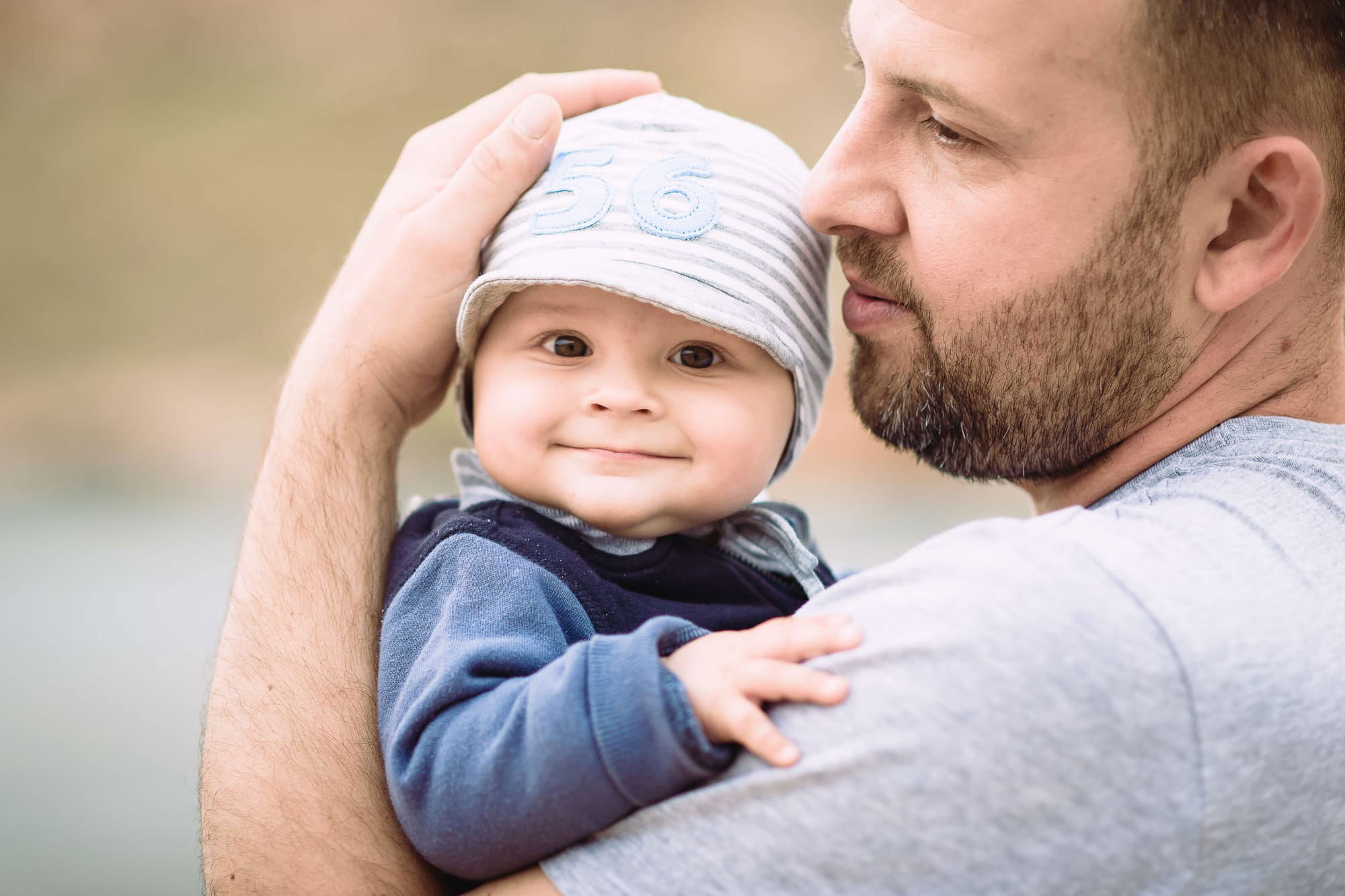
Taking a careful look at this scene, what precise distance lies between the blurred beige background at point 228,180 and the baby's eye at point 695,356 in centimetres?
591

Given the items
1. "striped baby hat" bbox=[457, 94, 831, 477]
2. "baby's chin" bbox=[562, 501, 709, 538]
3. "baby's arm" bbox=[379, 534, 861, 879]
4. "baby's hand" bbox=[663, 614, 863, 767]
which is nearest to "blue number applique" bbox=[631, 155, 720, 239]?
"striped baby hat" bbox=[457, 94, 831, 477]

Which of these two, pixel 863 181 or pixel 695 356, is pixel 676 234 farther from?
pixel 863 181

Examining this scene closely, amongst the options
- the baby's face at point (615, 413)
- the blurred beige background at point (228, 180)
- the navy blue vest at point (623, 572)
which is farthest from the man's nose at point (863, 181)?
the blurred beige background at point (228, 180)

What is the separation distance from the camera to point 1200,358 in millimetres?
1758

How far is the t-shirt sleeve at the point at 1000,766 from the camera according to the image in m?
1.17

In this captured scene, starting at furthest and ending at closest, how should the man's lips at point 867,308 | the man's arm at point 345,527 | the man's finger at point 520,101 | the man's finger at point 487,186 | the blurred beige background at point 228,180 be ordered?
the blurred beige background at point 228,180
the man's finger at point 520,101
the man's lips at point 867,308
the man's finger at point 487,186
the man's arm at point 345,527

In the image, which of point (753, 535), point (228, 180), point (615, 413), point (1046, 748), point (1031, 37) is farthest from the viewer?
point (228, 180)

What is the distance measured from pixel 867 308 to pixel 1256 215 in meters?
0.55

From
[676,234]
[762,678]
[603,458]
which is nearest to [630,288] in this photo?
[676,234]

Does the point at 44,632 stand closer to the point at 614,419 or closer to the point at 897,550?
the point at 897,550

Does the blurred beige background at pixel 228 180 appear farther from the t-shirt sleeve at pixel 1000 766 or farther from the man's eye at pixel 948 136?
the t-shirt sleeve at pixel 1000 766

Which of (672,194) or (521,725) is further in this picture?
(672,194)

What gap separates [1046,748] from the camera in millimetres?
1172

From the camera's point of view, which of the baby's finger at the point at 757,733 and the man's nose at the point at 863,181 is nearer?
the baby's finger at the point at 757,733
